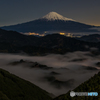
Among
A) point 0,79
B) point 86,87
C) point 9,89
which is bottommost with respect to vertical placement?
point 86,87

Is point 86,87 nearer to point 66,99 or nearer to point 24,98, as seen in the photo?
point 66,99

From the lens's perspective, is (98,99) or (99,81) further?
(99,81)

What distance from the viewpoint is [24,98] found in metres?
189

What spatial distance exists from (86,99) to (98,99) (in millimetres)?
3000

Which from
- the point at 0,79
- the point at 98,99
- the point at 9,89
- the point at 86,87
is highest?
the point at 0,79

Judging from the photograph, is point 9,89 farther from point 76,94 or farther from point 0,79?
point 76,94

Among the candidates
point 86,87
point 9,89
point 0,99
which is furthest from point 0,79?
point 86,87

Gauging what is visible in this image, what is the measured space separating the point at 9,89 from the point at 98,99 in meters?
172

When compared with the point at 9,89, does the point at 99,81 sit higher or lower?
lower

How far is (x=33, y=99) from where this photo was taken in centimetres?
19975

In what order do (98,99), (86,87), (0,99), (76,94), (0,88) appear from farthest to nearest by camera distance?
(0,88), (0,99), (86,87), (76,94), (98,99)

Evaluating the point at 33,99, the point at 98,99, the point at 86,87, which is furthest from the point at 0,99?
the point at 33,99

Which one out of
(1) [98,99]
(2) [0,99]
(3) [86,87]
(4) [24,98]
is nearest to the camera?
(1) [98,99]

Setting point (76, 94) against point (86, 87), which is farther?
point (86, 87)
